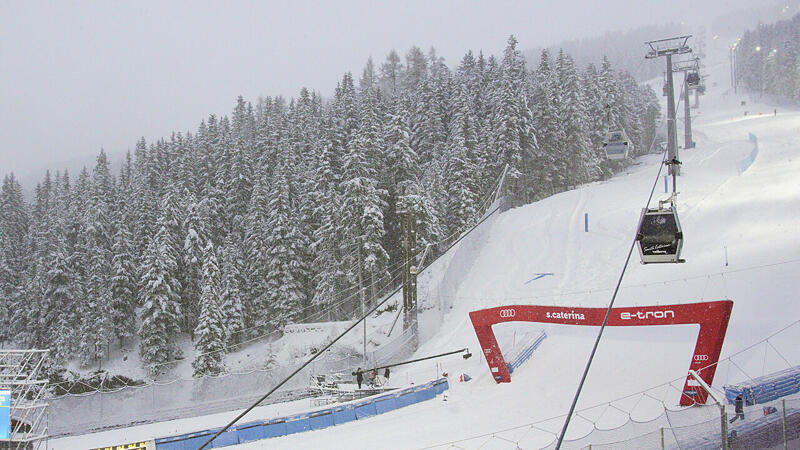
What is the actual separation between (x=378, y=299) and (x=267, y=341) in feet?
30.0

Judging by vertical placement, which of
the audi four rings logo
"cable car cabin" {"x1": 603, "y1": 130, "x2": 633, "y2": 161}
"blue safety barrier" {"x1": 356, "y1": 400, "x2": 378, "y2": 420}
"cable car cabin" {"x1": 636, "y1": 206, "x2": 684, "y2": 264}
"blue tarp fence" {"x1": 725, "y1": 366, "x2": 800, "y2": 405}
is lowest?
"blue safety barrier" {"x1": 356, "y1": 400, "x2": 378, "y2": 420}

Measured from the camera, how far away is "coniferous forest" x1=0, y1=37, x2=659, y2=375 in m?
41.5

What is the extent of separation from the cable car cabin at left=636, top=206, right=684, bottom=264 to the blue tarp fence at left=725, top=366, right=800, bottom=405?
333cm

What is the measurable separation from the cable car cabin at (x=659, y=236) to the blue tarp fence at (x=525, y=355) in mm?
9311

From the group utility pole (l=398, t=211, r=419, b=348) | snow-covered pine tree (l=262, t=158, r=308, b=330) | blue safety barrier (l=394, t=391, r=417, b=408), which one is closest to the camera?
blue safety barrier (l=394, t=391, r=417, b=408)

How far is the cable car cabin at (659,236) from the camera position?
1203 cm

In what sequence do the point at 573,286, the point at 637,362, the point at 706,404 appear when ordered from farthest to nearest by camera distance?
the point at 573,286 → the point at 637,362 → the point at 706,404

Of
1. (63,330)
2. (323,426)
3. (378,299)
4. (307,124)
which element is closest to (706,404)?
(323,426)

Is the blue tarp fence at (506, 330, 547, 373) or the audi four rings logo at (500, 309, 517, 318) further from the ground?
the audi four rings logo at (500, 309, 517, 318)

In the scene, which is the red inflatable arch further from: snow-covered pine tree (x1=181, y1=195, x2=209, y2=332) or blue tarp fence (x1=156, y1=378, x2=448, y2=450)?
snow-covered pine tree (x1=181, y1=195, x2=209, y2=332)

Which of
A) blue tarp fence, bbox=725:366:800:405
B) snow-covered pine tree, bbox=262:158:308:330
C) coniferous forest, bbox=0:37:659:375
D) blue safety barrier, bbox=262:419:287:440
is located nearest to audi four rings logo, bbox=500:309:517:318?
blue safety barrier, bbox=262:419:287:440

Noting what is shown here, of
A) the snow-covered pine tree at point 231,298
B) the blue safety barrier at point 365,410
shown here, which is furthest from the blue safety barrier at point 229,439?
the snow-covered pine tree at point 231,298

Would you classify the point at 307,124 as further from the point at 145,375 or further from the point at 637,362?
the point at 637,362

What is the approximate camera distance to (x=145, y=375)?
42.2 m
